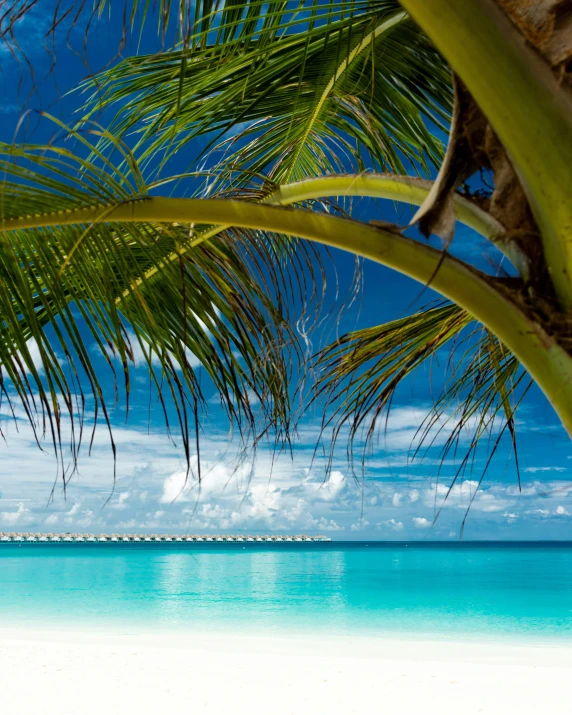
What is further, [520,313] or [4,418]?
[4,418]

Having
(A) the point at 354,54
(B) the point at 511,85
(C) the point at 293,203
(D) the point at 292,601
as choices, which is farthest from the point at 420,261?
(D) the point at 292,601

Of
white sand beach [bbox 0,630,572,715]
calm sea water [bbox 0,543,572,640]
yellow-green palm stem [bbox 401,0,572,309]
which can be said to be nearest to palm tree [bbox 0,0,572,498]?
yellow-green palm stem [bbox 401,0,572,309]

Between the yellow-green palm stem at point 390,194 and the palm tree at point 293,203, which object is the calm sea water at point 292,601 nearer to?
the palm tree at point 293,203

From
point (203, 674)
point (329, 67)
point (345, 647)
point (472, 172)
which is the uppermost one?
point (329, 67)

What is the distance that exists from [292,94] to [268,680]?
7.53 m

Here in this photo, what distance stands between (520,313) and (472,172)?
0.85 feet

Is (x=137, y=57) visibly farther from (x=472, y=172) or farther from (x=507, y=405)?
(x=507, y=405)

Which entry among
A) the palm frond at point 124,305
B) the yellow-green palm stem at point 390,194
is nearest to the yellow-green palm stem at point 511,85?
the yellow-green palm stem at point 390,194

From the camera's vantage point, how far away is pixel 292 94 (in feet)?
7.92

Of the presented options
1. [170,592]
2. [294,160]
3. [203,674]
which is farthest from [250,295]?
[170,592]

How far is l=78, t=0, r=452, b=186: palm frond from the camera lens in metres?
1.89

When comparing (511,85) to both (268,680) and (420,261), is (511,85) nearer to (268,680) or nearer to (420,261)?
(420,261)

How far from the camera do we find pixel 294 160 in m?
2.81

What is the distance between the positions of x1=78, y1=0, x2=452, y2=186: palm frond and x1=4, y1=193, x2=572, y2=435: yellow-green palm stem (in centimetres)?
63
